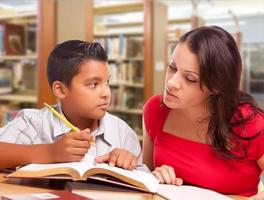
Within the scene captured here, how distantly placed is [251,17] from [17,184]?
10934 mm

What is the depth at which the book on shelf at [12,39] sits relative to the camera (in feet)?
12.3

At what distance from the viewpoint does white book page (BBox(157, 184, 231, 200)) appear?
826 mm

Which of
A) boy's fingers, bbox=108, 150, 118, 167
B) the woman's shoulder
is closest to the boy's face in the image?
boy's fingers, bbox=108, 150, 118, 167

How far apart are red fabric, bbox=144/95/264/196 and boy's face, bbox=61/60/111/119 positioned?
0.94 ft

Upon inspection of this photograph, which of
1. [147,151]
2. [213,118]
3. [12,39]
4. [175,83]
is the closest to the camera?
[175,83]

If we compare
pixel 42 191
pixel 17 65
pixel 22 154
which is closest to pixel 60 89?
pixel 22 154

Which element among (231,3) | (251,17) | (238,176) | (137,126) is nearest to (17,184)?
(238,176)

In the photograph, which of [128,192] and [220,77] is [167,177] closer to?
Result: [128,192]

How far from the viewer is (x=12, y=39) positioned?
149 inches

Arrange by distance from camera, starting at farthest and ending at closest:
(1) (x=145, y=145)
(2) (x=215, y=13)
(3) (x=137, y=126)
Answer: (2) (x=215, y=13) < (3) (x=137, y=126) < (1) (x=145, y=145)

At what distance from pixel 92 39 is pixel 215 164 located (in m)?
2.96

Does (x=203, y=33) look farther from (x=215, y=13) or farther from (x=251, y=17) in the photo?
(x=251, y=17)

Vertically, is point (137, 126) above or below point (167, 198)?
below

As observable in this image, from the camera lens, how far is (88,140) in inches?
34.9
